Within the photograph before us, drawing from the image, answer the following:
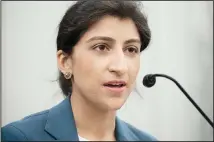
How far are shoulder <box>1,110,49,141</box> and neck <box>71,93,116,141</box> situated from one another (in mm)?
94

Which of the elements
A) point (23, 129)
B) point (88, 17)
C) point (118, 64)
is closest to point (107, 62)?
point (118, 64)

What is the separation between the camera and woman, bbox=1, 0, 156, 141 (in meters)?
0.73

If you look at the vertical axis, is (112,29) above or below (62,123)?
above

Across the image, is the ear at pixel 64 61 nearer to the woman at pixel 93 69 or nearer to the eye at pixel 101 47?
the woman at pixel 93 69

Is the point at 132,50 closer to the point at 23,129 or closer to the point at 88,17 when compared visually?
the point at 88,17

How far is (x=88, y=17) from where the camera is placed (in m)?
0.76

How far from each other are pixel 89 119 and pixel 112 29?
253 millimetres

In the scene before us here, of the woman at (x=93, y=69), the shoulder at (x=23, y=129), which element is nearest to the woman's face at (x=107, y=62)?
the woman at (x=93, y=69)

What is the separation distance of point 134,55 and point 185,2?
74cm

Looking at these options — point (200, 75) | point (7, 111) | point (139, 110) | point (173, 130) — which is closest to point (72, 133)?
point (7, 111)

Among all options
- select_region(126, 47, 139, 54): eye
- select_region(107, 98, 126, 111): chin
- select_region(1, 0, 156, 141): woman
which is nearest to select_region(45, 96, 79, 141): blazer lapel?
select_region(1, 0, 156, 141): woman

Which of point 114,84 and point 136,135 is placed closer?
point 114,84

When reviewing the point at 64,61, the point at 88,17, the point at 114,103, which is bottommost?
the point at 114,103

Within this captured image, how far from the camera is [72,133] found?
767 mm
